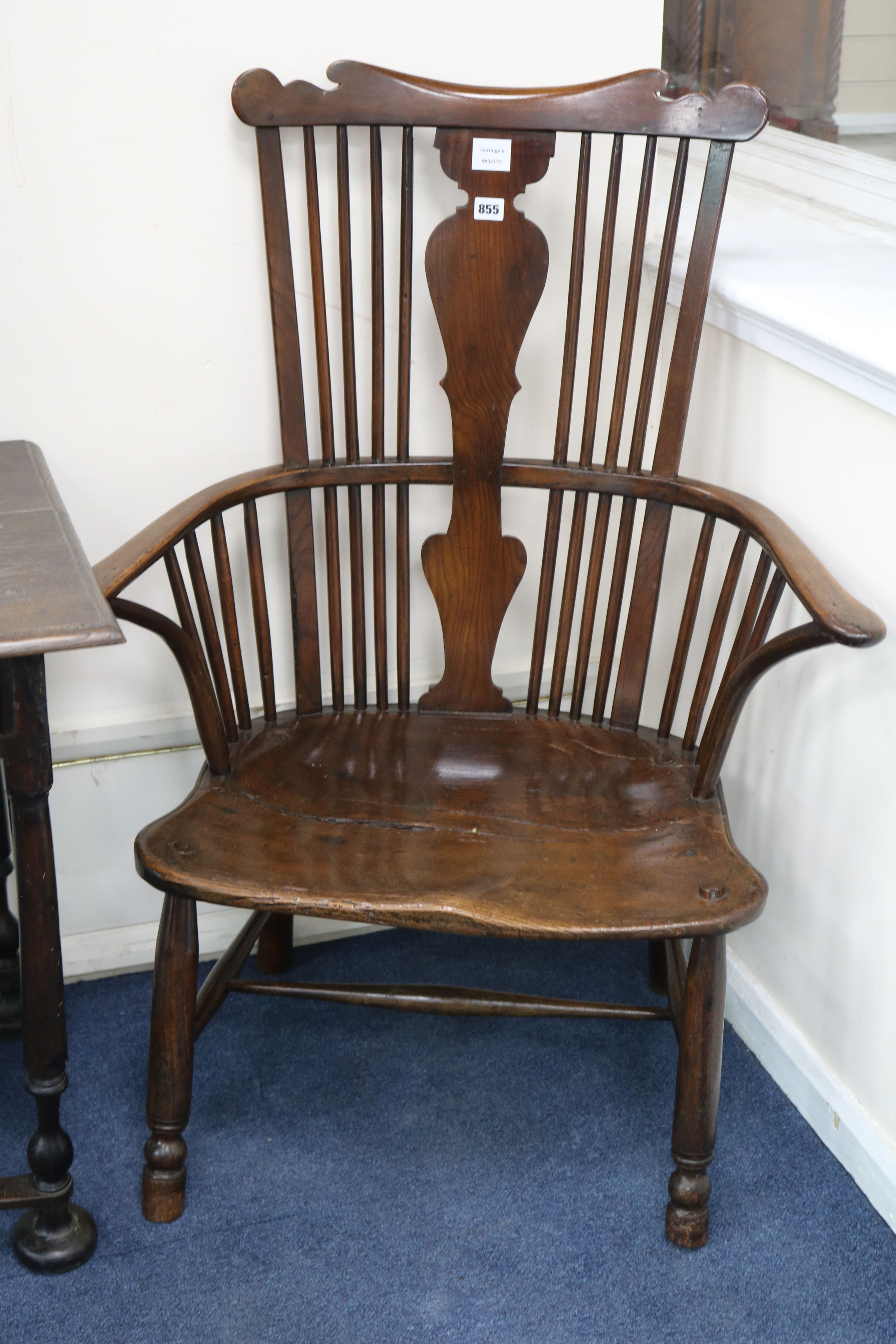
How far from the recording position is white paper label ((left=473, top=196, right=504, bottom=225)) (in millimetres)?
1480

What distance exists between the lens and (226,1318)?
4.42 ft

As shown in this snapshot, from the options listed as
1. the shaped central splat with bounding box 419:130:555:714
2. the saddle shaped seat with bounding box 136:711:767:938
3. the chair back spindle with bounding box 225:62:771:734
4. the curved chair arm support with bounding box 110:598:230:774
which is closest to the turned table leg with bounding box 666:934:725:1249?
the saddle shaped seat with bounding box 136:711:767:938

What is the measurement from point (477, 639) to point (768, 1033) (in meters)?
0.66

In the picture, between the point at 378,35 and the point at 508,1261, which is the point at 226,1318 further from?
the point at 378,35

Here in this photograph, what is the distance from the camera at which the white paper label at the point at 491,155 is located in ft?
4.79

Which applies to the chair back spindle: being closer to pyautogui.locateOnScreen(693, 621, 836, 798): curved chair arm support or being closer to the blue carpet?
pyautogui.locateOnScreen(693, 621, 836, 798): curved chair arm support

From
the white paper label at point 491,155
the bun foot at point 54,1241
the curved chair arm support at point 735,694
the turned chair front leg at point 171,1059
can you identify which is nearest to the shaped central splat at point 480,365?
the white paper label at point 491,155

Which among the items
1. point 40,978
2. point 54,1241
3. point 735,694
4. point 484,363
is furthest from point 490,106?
point 54,1241

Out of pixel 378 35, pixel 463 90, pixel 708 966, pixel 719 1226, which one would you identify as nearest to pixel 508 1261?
pixel 719 1226

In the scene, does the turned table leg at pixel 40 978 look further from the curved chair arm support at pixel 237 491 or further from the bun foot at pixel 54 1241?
the curved chair arm support at pixel 237 491

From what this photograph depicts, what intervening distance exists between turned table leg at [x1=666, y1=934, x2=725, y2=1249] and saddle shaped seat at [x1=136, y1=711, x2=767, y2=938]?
114 millimetres

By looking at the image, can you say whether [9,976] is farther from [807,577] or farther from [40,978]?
[807,577]

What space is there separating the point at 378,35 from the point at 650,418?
0.65 m

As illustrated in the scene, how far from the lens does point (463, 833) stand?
1379 mm
